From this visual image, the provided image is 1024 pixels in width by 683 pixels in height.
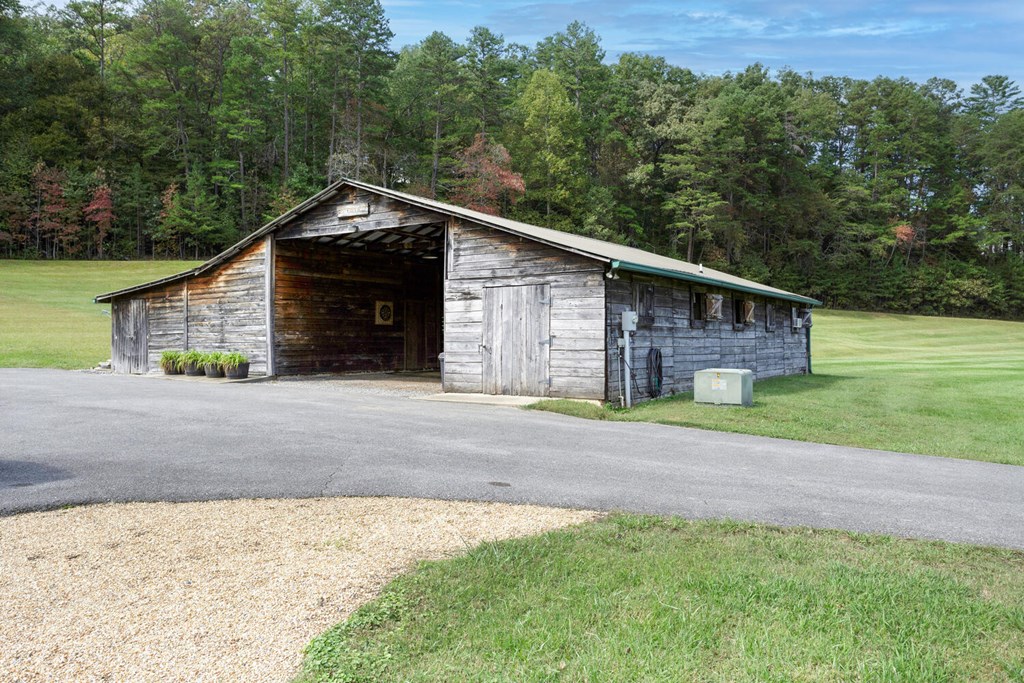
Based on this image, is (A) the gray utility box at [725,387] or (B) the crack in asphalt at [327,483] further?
(A) the gray utility box at [725,387]

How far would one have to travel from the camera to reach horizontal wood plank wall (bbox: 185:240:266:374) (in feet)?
63.5

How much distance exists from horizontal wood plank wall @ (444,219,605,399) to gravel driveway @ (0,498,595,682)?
27.9 feet

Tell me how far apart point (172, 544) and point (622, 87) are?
57.0m

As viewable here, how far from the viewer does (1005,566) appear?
4.32m

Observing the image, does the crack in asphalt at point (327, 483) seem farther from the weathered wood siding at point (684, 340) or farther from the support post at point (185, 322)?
the support post at point (185, 322)

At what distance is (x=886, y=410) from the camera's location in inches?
538

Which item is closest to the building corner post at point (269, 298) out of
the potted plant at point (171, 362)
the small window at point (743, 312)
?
the potted plant at point (171, 362)

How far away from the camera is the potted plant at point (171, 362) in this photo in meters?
19.9

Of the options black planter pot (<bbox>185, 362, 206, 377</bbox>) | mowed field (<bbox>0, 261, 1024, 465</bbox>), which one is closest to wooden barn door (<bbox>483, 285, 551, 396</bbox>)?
mowed field (<bbox>0, 261, 1024, 465</bbox>)

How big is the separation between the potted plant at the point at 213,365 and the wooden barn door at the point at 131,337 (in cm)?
430

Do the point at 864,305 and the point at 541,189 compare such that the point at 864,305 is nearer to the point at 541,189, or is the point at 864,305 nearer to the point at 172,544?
the point at 541,189

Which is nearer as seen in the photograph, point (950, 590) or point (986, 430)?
point (950, 590)

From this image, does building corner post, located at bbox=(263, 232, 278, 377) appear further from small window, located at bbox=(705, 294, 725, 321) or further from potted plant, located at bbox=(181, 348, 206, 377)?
small window, located at bbox=(705, 294, 725, 321)

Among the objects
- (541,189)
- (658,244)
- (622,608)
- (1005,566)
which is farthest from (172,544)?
(658,244)
